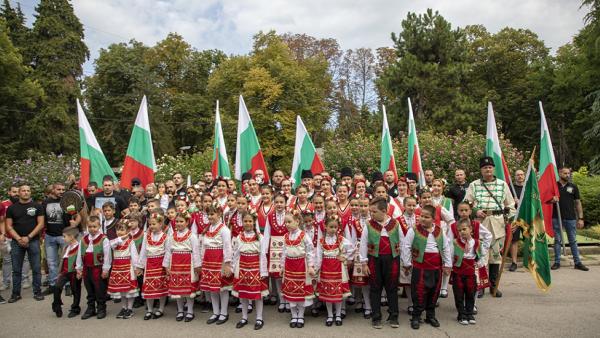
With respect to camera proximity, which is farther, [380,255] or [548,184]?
[548,184]

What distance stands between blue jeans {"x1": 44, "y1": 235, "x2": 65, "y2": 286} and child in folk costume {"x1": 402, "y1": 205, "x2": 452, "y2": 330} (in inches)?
228

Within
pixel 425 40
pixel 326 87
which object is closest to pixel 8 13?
pixel 326 87

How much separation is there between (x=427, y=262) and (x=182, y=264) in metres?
3.22

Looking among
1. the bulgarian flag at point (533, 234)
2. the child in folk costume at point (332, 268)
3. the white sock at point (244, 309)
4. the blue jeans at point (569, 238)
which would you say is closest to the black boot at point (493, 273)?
the bulgarian flag at point (533, 234)

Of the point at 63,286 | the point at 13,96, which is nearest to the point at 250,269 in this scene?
the point at 63,286

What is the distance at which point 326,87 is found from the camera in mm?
39031

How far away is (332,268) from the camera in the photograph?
5.75 metres

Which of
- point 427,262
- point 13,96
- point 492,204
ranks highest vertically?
point 13,96

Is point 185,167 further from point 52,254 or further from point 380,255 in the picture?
point 380,255

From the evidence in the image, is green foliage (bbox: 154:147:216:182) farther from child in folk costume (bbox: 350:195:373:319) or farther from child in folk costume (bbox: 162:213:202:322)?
child in folk costume (bbox: 350:195:373:319)

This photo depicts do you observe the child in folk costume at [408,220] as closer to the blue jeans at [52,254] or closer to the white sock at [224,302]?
the white sock at [224,302]

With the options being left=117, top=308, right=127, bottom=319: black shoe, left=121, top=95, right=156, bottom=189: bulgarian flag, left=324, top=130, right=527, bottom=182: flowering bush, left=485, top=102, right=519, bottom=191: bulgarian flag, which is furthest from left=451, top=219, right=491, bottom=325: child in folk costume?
left=324, top=130, right=527, bottom=182: flowering bush

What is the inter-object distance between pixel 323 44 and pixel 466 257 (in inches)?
1541

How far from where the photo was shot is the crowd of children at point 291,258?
564cm
